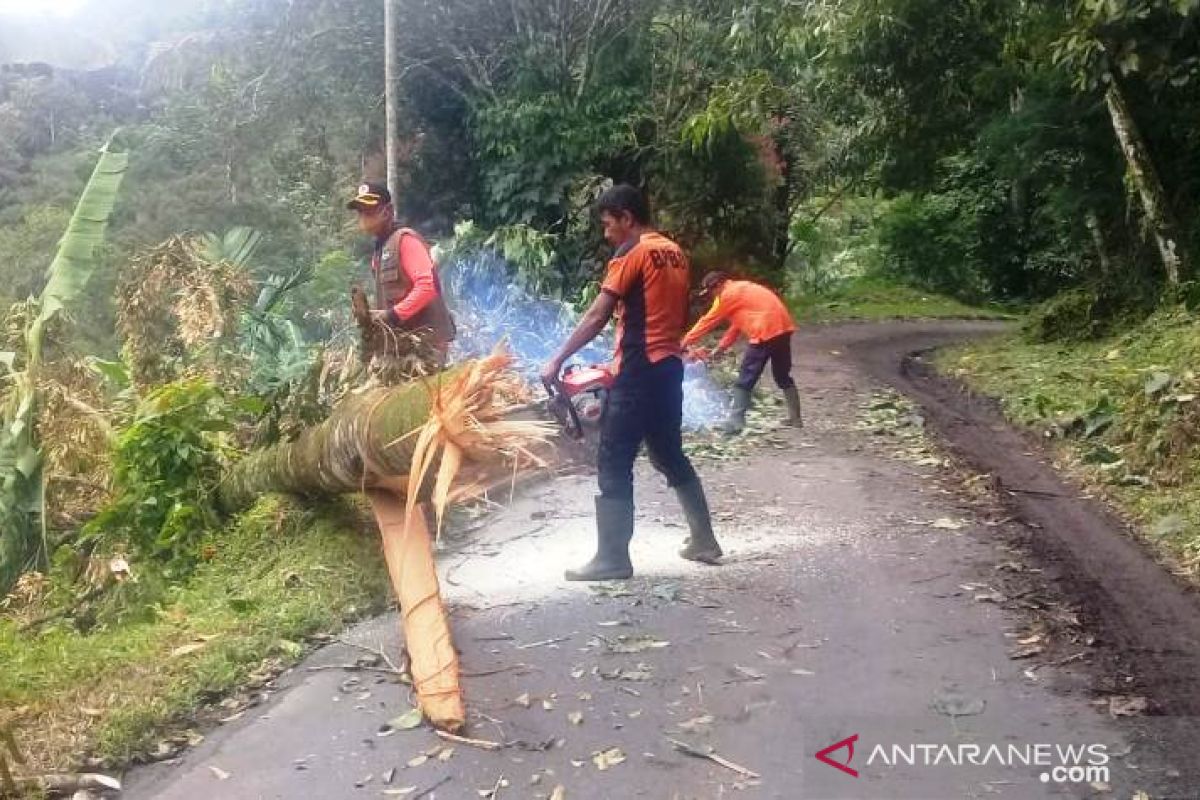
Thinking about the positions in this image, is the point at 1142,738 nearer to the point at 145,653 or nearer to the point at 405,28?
the point at 145,653

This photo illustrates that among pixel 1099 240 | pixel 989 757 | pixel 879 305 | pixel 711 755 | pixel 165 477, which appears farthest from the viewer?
pixel 879 305

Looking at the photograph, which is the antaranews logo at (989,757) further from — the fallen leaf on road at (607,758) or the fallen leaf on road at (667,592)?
the fallen leaf on road at (667,592)

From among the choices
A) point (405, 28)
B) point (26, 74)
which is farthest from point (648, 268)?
point (26, 74)

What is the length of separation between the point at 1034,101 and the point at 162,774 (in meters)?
14.3

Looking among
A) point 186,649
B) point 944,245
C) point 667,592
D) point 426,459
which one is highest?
point 426,459

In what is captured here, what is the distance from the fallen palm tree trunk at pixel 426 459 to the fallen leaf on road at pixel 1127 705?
2.32 meters

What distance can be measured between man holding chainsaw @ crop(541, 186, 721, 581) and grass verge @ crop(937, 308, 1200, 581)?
2720mm

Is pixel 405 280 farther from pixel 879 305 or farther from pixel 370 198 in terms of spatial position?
pixel 879 305

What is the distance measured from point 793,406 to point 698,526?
13.6 feet

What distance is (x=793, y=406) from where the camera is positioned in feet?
32.7

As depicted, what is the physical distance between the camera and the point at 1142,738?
383 centimetres

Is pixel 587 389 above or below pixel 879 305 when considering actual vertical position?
above

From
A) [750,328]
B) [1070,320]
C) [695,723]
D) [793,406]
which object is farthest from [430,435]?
[1070,320]

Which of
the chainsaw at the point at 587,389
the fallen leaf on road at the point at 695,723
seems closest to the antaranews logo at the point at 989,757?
the fallen leaf on road at the point at 695,723
